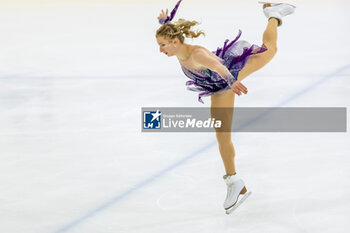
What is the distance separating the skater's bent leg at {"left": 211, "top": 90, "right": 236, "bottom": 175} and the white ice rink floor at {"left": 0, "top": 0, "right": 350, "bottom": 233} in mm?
226

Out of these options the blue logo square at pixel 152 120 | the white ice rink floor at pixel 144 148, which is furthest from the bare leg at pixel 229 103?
the blue logo square at pixel 152 120

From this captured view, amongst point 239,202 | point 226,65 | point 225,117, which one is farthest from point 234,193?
point 226,65

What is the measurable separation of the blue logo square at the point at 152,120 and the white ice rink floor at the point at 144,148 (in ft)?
0.23

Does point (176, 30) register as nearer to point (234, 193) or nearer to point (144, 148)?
point (234, 193)

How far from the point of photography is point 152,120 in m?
4.12

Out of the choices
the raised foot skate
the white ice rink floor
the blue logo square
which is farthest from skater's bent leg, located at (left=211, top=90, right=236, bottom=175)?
the blue logo square

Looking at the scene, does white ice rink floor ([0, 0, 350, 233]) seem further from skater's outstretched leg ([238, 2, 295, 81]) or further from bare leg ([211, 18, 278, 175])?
skater's outstretched leg ([238, 2, 295, 81])

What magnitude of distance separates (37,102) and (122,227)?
2.20 meters

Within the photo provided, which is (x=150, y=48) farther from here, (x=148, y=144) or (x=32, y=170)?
(x=32, y=170)

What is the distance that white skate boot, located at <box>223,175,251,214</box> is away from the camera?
2.97 m

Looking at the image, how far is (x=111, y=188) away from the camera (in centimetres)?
330

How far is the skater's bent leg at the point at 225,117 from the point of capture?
2.97 m

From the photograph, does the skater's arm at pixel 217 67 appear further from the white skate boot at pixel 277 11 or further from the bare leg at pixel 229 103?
the white skate boot at pixel 277 11

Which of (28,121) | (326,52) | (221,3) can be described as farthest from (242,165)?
(221,3)
